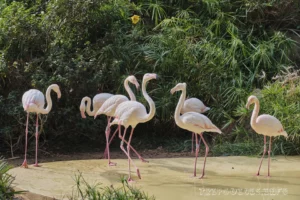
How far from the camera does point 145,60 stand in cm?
984

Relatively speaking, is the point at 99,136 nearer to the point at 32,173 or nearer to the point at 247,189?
the point at 32,173

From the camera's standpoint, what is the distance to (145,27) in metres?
10.7

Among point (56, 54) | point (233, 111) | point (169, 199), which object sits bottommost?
point (169, 199)

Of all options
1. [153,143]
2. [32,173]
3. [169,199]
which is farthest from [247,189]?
[153,143]

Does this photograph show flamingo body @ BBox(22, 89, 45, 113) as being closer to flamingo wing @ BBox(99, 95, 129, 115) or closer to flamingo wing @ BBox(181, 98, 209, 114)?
flamingo wing @ BBox(99, 95, 129, 115)

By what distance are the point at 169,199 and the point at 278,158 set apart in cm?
301

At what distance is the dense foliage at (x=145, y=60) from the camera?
8.94 m

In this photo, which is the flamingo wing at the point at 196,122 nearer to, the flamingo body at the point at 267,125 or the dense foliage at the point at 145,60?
the flamingo body at the point at 267,125

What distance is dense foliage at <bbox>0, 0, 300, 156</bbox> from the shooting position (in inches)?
352

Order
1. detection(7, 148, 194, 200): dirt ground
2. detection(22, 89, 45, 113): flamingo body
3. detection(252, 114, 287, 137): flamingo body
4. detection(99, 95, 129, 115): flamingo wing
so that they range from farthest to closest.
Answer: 1. detection(7, 148, 194, 200): dirt ground
2. detection(99, 95, 129, 115): flamingo wing
3. detection(22, 89, 45, 113): flamingo body
4. detection(252, 114, 287, 137): flamingo body

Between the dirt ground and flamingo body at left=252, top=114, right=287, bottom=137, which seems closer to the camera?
flamingo body at left=252, top=114, right=287, bottom=137

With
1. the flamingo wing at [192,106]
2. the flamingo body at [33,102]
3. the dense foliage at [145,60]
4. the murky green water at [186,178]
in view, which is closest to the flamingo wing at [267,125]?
the murky green water at [186,178]

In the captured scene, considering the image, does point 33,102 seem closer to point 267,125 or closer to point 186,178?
point 186,178

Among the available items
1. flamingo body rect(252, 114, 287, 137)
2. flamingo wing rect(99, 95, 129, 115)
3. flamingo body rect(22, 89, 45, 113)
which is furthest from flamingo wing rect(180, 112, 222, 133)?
flamingo body rect(22, 89, 45, 113)
